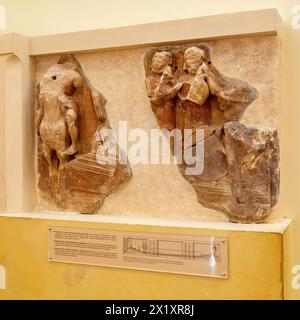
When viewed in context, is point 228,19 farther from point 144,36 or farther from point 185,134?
point 185,134

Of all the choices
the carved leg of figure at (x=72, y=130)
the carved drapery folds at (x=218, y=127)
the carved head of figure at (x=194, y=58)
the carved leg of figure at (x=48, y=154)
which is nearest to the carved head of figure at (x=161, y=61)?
the carved drapery folds at (x=218, y=127)

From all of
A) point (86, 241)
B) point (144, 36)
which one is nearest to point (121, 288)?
point (86, 241)

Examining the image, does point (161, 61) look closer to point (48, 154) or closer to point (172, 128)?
point (172, 128)

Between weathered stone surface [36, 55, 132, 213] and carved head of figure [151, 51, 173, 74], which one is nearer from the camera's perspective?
carved head of figure [151, 51, 173, 74]

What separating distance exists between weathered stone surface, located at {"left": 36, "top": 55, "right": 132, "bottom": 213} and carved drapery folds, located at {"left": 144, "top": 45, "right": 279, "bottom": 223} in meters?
0.46

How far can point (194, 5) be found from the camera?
11.2 ft

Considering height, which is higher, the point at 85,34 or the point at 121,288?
the point at 85,34

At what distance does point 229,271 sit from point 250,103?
40.9 inches

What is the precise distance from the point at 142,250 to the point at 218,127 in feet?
3.02

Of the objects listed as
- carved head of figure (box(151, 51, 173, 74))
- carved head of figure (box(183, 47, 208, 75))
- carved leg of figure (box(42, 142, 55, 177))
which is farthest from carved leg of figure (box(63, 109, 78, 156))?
carved head of figure (box(183, 47, 208, 75))

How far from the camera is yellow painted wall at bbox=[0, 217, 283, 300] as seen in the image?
111 inches

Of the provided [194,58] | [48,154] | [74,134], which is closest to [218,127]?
[194,58]

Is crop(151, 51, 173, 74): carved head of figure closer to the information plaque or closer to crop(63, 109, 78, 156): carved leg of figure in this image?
crop(63, 109, 78, 156): carved leg of figure

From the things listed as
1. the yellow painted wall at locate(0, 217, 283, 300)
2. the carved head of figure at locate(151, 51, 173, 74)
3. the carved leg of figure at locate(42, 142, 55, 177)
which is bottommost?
the yellow painted wall at locate(0, 217, 283, 300)
